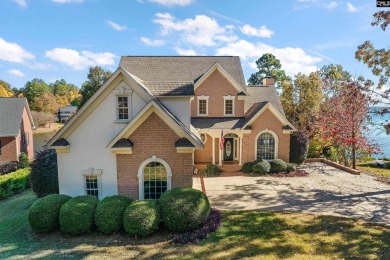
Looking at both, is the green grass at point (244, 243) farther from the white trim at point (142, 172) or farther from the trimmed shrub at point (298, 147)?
the trimmed shrub at point (298, 147)

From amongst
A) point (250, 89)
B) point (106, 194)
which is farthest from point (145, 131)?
point (250, 89)

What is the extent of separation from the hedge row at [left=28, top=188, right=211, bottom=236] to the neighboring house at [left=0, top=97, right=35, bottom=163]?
2477 cm

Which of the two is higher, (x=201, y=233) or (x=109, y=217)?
(x=109, y=217)

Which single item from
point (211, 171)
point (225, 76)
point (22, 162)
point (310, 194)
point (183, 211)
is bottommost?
point (22, 162)

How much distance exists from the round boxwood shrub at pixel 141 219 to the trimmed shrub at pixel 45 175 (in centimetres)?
750

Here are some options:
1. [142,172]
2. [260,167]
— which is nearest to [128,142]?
[142,172]

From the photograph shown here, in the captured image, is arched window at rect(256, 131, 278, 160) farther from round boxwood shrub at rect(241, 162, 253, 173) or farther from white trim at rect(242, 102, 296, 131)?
white trim at rect(242, 102, 296, 131)

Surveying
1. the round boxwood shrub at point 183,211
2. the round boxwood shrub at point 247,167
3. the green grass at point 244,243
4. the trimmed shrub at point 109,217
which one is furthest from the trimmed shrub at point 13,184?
the round boxwood shrub at point 247,167

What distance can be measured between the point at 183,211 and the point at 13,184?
18542 mm

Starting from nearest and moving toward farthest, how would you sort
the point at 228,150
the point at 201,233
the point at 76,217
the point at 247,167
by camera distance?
the point at 201,233, the point at 76,217, the point at 247,167, the point at 228,150

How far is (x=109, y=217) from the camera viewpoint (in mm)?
9906

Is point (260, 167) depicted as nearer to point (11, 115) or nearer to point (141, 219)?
point (141, 219)

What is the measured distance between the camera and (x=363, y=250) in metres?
8.72

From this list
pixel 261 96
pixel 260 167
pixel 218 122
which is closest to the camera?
pixel 260 167
